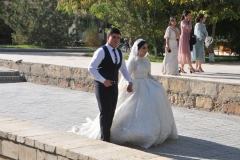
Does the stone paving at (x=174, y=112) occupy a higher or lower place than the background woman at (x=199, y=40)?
lower

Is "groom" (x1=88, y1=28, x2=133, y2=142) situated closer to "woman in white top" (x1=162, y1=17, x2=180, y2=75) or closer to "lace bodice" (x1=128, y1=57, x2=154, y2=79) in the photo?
"lace bodice" (x1=128, y1=57, x2=154, y2=79)

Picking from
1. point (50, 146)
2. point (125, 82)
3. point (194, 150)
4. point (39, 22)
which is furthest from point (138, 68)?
point (39, 22)

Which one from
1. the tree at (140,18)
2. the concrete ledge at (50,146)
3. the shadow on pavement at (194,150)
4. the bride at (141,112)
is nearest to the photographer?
the concrete ledge at (50,146)

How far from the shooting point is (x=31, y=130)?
7652mm

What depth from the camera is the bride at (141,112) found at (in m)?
8.33

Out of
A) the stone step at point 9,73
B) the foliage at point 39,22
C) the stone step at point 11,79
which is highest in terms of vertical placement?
the foliage at point 39,22

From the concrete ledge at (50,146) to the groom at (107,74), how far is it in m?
0.83

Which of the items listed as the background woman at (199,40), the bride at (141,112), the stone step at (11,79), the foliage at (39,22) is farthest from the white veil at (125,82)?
the foliage at (39,22)

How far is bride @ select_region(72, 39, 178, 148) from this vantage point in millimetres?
8328

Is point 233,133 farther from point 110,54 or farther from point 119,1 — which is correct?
point 119,1

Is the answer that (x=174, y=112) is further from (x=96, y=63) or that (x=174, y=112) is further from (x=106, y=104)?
(x=96, y=63)

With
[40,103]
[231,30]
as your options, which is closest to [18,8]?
[231,30]

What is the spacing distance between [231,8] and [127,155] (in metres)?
15.9

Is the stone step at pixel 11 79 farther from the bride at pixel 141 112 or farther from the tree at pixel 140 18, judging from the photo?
the bride at pixel 141 112
